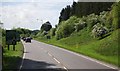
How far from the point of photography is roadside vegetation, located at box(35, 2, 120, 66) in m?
42.2

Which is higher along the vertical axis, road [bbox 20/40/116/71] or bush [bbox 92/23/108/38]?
bush [bbox 92/23/108/38]

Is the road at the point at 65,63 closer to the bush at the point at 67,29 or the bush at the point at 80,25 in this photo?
the bush at the point at 80,25

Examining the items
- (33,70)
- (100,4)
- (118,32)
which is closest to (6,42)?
(118,32)

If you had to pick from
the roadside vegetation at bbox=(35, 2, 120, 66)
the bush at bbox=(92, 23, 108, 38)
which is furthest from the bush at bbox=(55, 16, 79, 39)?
the bush at bbox=(92, 23, 108, 38)

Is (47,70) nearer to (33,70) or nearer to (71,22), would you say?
(33,70)

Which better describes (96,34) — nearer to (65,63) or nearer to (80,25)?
(80,25)

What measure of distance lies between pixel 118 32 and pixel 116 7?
3.50m

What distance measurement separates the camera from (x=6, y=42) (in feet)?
171

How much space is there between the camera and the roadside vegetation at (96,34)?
1663 inches

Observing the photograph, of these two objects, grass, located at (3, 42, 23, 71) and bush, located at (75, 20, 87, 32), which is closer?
grass, located at (3, 42, 23, 71)

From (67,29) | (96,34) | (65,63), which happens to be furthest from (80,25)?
(65,63)

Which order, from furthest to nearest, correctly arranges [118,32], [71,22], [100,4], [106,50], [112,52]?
[71,22]
[100,4]
[118,32]
[106,50]
[112,52]

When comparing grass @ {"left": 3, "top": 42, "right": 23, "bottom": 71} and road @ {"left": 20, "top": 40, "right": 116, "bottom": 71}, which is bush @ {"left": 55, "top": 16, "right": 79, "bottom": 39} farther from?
road @ {"left": 20, "top": 40, "right": 116, "bottom": 71}

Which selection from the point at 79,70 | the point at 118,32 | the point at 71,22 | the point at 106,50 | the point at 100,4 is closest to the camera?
the point at 79,70
